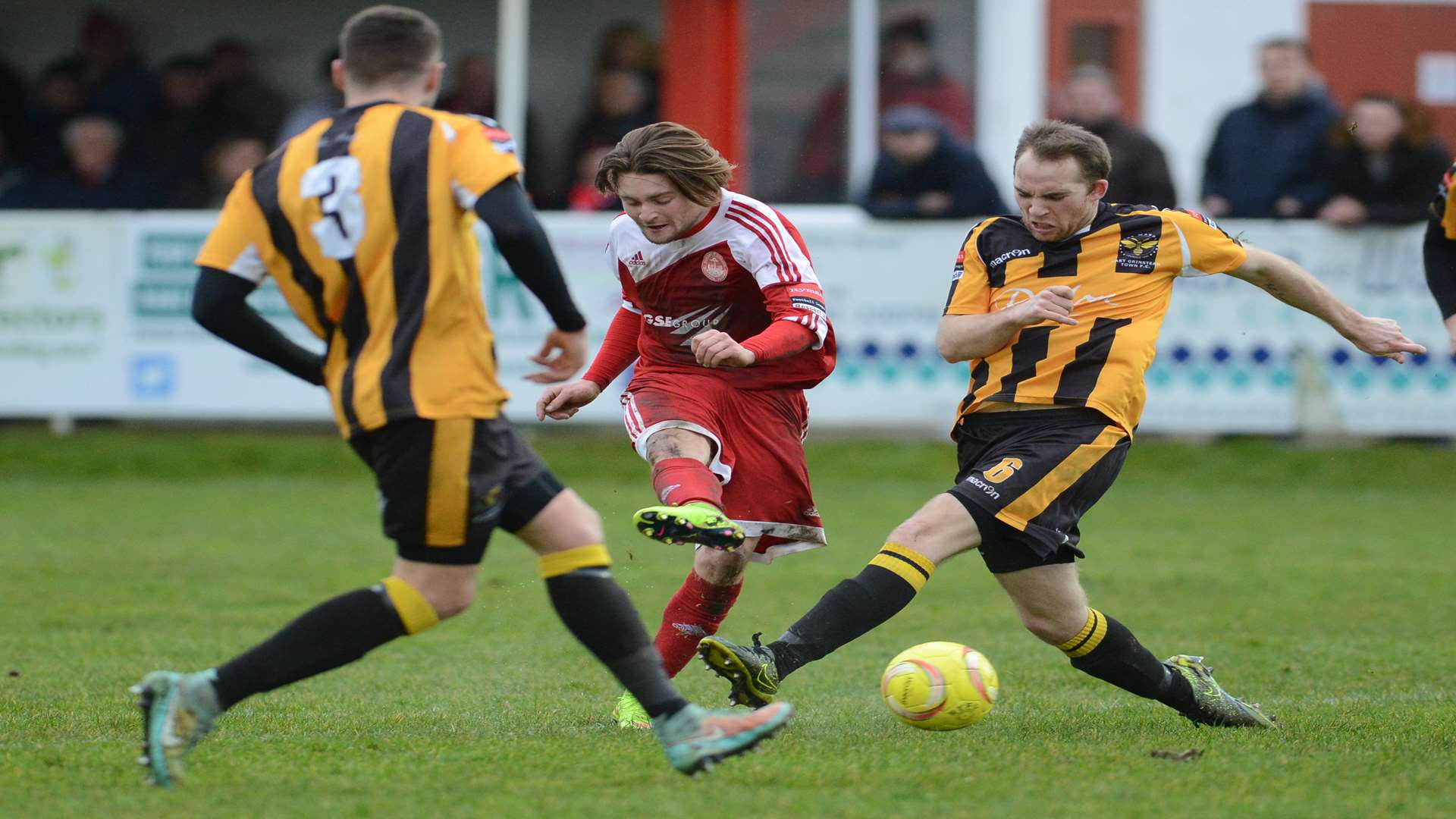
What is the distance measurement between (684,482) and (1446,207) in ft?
8.85

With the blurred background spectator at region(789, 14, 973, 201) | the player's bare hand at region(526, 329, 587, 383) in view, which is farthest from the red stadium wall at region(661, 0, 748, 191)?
the player's bare hand at region(526, 329, 587, 383)

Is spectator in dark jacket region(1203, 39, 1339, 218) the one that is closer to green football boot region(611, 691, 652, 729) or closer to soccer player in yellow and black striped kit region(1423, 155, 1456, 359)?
soccer player in yellow and black striped kit region(1423, 155, 1456, 359)

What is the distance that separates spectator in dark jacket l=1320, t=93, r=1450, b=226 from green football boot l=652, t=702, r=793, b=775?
9.06 meters

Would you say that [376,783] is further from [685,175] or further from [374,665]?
[374,665]

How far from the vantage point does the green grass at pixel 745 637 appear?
420 centimetres

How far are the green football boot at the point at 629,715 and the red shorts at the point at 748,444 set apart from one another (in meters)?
0.63

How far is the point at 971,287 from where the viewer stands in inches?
207

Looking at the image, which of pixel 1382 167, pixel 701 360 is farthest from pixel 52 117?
pixel 701 360

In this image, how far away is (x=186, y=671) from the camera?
20.1 ft

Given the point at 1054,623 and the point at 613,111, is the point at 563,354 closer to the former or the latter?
the point at 1054,623

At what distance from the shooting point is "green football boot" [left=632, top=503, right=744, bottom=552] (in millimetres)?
4664

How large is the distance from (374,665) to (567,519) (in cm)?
260

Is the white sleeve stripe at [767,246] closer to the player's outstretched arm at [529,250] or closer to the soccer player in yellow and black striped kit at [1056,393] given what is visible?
the soccer player in yellow and black striped kit at [1056,393]

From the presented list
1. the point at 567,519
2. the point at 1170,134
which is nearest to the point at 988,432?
the point at 567,519
